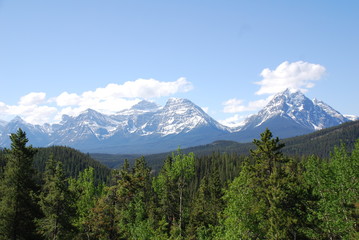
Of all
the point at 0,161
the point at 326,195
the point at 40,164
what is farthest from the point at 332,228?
the point at 40,164

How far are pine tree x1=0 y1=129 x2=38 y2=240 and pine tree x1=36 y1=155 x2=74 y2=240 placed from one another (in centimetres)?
123

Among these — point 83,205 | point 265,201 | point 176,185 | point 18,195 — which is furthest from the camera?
point 176,185

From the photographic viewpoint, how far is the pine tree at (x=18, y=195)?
109 ft

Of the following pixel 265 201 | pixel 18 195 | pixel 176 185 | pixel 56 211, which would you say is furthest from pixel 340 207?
pixel 176 185

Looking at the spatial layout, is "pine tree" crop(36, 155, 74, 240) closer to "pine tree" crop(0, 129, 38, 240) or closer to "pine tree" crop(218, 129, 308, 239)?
"pine tree" crop(0, 129, 38, 240)

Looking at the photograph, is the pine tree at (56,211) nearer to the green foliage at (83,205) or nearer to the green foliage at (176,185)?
the green foliage at (83,205)

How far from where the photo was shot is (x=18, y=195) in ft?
111

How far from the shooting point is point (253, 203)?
33250 millimetres

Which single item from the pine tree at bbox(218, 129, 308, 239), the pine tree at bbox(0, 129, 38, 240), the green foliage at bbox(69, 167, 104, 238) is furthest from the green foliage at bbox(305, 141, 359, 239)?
the green foliage at bbox(69, 167, 104, 238)

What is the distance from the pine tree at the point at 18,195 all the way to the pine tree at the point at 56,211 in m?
1.23

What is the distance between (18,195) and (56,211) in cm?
445

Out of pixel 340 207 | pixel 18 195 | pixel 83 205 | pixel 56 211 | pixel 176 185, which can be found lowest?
pixel 83 205

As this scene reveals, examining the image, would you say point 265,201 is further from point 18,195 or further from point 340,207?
point 18,195

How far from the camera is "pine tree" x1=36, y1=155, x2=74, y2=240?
34.6 meters
